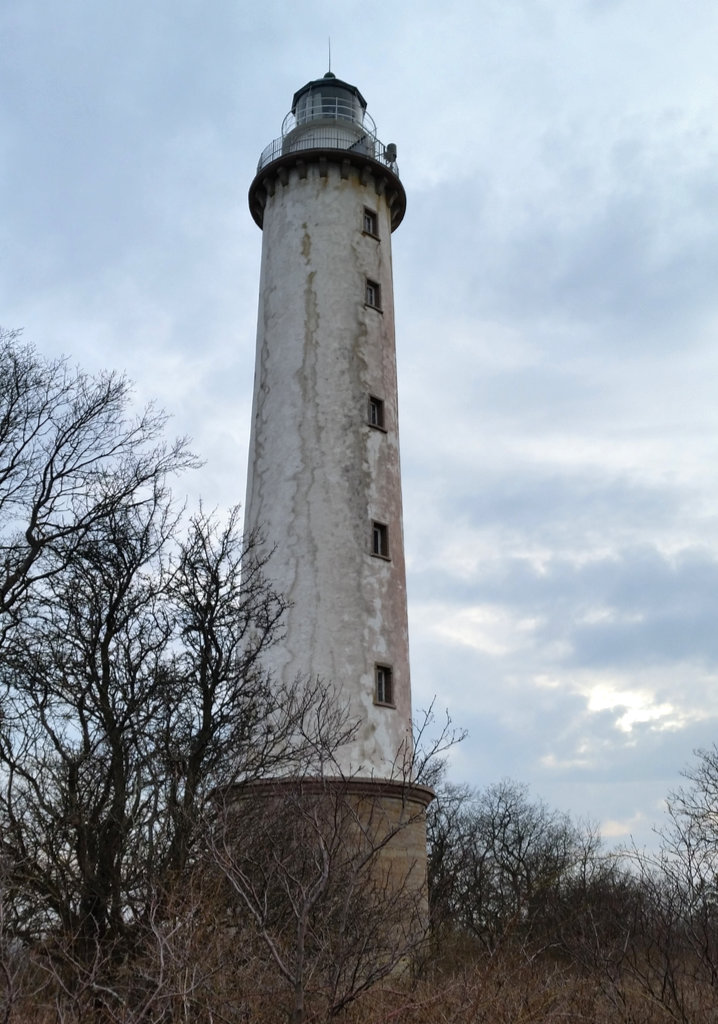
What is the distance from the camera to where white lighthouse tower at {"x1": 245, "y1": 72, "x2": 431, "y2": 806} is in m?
20.8

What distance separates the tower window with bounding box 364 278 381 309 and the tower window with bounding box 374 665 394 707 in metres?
9.76

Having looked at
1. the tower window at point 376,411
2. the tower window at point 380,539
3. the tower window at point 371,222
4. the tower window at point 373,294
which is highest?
the tower window at point 371,222

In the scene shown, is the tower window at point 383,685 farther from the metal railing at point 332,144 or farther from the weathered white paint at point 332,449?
the metal railing at point 332,144

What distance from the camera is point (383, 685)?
21156mm

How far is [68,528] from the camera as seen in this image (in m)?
17.3

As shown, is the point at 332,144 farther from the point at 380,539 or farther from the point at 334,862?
the point at 334,862

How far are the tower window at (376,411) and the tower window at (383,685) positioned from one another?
240 inches

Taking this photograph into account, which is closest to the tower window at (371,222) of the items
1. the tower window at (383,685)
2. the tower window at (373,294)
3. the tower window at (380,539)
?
the tower window at (373,294)

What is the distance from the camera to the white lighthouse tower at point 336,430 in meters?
20.8

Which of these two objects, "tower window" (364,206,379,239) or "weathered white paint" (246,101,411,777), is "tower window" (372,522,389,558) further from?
"tower window" (364,206,379,239)

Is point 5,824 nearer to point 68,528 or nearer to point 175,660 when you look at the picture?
point 175,660

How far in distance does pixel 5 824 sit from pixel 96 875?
5.25 feet

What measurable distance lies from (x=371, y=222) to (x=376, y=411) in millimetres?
6144

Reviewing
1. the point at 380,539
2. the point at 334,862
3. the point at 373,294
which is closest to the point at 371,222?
the point at 373,294
